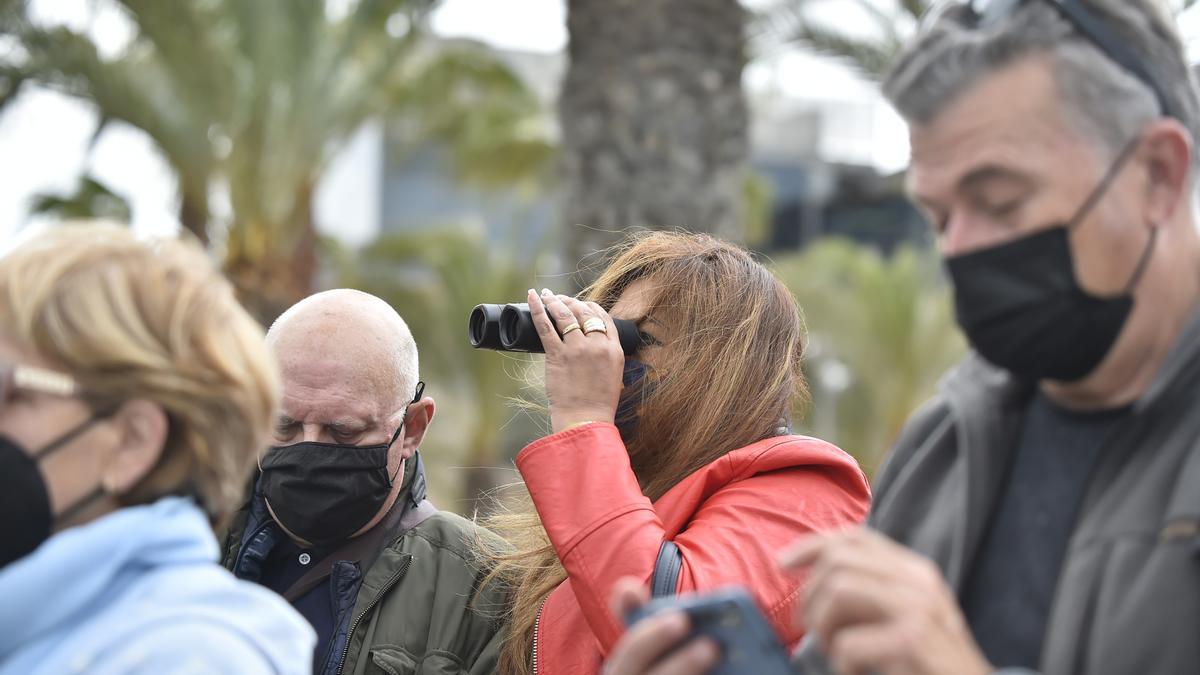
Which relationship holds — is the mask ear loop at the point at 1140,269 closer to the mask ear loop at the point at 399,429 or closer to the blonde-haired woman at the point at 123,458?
the blonde-haired woman at the point at 123,458

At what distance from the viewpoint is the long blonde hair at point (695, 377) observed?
3055mm

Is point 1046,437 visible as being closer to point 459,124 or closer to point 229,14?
point 229,14

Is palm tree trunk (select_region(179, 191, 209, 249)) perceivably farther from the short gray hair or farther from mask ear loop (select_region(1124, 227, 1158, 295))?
mask ear loop (select_region(1124, 227, 1158, 295))

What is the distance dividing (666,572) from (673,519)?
28 cm

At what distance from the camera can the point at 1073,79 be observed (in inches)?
70.0

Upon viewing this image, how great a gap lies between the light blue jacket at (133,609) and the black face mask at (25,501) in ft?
0.11

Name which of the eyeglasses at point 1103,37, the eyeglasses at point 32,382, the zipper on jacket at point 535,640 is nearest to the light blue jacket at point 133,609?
the eyeglasses at point 32,382

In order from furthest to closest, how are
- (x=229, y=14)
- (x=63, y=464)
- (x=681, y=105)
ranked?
(x=229, y=14) → (x=681, y=105) → (x=63, y=464)

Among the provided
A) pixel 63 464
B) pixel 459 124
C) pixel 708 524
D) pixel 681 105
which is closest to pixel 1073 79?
pixel 708 524

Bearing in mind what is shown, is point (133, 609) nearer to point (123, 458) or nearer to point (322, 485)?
point (123, 458)

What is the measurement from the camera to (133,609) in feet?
6.24

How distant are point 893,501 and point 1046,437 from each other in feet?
0.83

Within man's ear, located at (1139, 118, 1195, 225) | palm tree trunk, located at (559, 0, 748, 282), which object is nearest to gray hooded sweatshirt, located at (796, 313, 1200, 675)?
man's ear, located at (1139, 118, 1195, 225)

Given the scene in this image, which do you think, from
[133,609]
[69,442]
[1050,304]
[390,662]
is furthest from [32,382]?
[1050,304]
